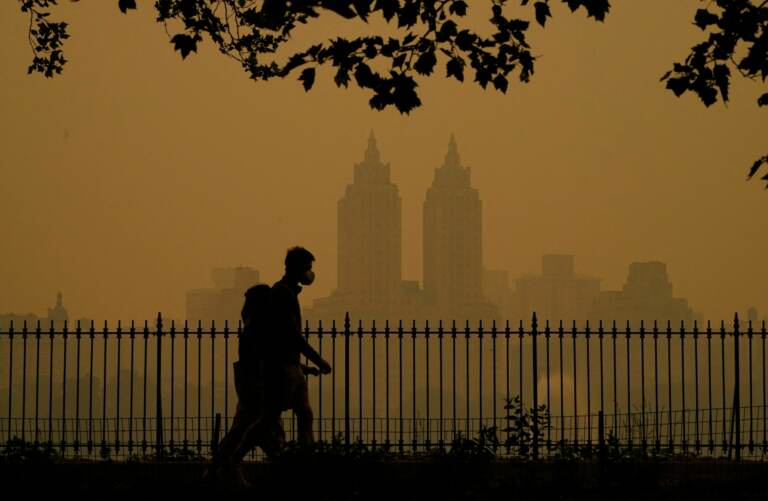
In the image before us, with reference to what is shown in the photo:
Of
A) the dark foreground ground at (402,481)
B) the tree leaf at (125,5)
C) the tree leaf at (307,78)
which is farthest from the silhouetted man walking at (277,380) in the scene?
the tree leaf at (125,5)

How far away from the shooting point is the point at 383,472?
1388 cm

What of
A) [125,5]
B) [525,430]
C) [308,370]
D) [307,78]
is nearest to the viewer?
[307,78]

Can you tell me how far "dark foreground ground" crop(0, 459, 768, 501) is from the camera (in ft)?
44.1

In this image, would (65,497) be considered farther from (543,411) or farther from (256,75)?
(256,75)

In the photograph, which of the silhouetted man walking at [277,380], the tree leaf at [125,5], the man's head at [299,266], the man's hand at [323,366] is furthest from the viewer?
the tree leaf at [125,5]

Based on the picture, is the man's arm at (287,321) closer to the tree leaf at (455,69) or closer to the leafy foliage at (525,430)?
the tree leaf at (455,69)

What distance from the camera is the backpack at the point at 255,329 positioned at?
13.8 metres

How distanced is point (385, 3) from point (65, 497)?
479 centimetres

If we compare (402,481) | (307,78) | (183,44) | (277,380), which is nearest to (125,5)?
(183,44)

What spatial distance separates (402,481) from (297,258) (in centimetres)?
205

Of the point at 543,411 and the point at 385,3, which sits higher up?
the point at 385,3

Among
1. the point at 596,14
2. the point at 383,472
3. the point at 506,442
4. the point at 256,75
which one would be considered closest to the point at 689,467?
the point at 506,442

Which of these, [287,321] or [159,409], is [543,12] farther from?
[159,409]

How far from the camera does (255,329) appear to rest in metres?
13.8
